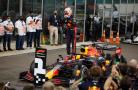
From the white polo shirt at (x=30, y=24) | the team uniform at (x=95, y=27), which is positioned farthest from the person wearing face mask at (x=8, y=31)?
the team uniform at (x=95, y=27)

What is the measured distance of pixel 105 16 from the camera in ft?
102

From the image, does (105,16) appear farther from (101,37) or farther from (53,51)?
(53,51)

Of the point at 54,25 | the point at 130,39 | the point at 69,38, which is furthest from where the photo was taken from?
the point at 130,39

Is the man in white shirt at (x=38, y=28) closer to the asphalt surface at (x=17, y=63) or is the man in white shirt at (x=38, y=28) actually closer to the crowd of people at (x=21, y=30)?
the crowd of people at (x=21, y=30)

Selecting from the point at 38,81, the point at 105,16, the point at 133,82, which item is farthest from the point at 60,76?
the point at 105,16

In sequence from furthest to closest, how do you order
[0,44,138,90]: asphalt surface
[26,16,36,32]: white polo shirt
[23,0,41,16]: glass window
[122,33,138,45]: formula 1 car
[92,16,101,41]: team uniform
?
[122,33,138,45]: formula 1 car → [92,16,101,41]: team uniform → [23,0,41,16]: glass window → [26,16,36,32]: white polo shirt → [0,44,138,90]: asphalt surface

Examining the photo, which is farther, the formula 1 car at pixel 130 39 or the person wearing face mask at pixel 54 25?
the formula 1 car at pixel 130 39

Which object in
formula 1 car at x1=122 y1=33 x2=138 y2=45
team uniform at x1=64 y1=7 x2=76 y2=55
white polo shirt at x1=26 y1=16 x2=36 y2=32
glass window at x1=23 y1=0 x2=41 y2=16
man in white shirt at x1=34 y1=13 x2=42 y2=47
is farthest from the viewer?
formula 1 car at x1=122 y1=33 x2=138 y2=45

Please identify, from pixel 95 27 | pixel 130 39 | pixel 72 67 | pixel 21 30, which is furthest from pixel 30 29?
pixel 130 39

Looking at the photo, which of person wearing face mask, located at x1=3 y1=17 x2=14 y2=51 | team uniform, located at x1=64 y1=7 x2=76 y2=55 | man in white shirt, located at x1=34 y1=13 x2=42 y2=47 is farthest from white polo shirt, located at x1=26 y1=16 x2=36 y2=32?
team uniform, located at x1=64 y1=7 x2=76 y2=55

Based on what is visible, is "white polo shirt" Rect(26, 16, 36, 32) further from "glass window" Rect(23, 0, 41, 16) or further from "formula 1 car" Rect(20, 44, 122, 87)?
"formula 1 car" Rect(20, 44, 122, 87)

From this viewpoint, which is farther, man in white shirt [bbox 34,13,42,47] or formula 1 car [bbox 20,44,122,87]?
man in white shirt [bbox 34,13,42,47]

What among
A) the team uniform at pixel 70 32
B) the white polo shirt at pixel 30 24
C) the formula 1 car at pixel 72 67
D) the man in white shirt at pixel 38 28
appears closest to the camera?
the formula 1 car at pixel 72 67

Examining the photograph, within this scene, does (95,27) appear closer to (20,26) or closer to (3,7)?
(3,7)
